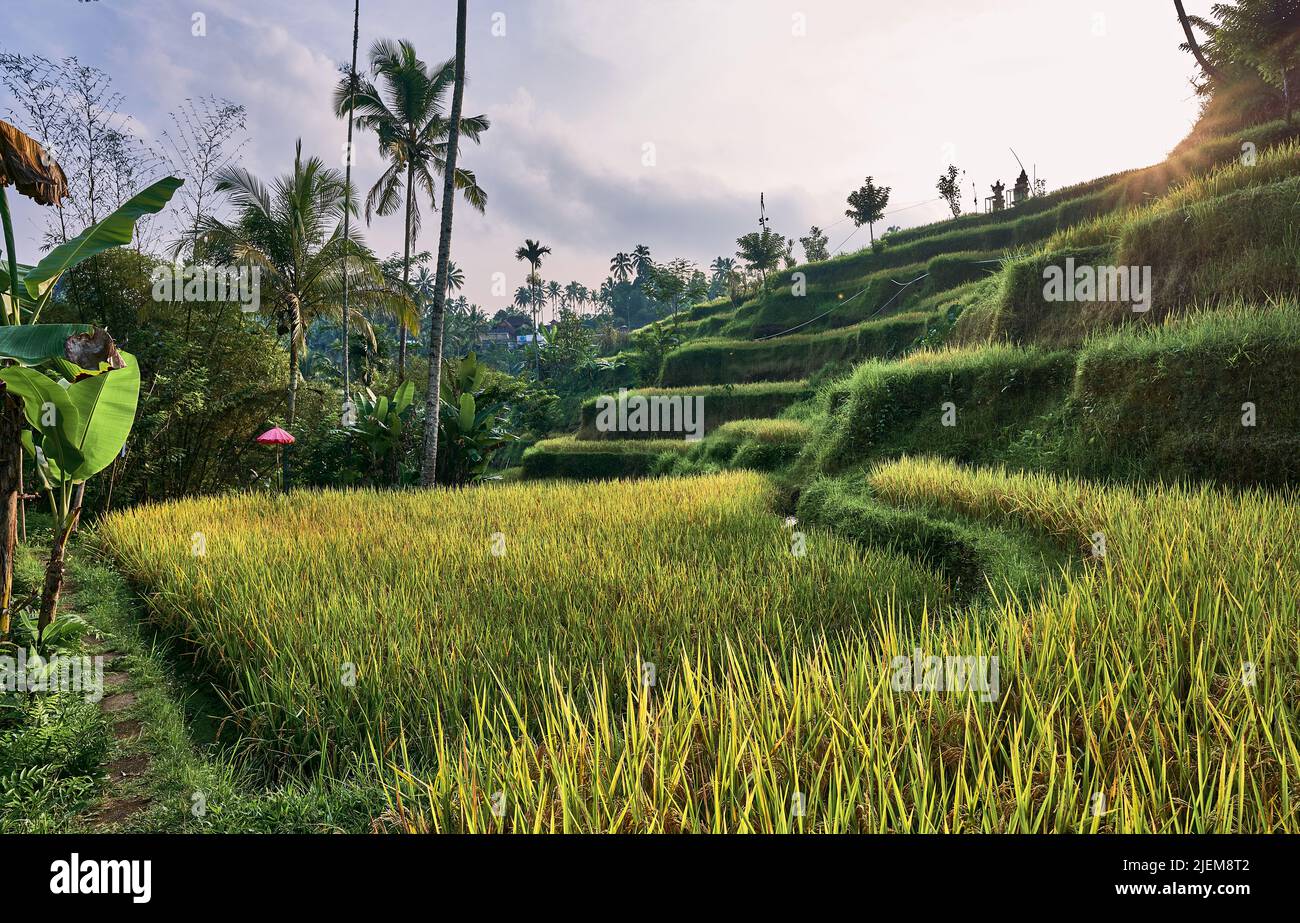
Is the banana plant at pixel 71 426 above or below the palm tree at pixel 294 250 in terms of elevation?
below

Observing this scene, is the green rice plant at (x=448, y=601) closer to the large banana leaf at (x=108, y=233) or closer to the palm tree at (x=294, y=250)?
the large banana leaf at (x=108, y=233)

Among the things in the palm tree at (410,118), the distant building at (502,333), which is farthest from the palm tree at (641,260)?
the palm tree at (410,118)

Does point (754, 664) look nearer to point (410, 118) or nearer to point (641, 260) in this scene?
point (410, 118)

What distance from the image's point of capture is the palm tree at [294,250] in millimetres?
10367

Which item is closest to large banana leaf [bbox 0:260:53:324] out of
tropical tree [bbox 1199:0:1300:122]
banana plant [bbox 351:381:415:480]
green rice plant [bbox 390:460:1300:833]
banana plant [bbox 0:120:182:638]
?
banana plant [bbox 0:120:182:638]

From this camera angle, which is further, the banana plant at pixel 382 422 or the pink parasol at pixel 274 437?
the banana plant at pixel 382 422

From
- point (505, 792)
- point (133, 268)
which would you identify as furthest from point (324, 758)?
point (133, 268)

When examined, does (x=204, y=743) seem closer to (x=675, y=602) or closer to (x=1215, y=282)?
(x=675, y=602)

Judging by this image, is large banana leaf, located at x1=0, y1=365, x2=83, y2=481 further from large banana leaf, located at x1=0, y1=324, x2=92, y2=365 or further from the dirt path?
the dirt path

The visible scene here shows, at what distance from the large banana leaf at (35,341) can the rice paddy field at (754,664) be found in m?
1.63

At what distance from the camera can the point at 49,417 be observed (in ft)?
10.00

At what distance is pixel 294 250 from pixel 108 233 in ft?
26.6
